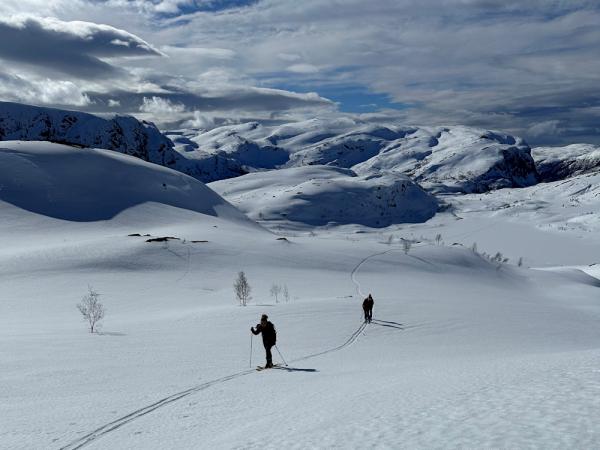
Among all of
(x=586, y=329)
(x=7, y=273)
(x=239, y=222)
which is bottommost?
(x=586, y=329)

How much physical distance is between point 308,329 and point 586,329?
21.9 m

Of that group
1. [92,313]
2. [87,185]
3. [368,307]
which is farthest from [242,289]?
[87,185]

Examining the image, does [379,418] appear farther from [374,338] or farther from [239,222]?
[239,222]

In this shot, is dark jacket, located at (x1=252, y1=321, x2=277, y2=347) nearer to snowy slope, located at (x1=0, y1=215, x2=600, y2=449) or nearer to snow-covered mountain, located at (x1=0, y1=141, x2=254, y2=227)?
snowy slope, located at (x1=0, y1=215, x2=600, y2=449)

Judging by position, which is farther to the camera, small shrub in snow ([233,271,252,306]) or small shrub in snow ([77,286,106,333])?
small shrub in snow ([233,271,252,306])

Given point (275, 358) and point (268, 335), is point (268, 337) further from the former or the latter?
point (275, 358)

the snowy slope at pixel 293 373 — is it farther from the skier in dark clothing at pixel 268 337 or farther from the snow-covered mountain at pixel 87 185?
the snow-covered mountain at pixel 87 185

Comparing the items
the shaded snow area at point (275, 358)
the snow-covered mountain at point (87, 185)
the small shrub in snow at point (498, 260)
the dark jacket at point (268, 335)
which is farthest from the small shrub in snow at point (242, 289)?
the snow-covered mountain at point (87, 185)

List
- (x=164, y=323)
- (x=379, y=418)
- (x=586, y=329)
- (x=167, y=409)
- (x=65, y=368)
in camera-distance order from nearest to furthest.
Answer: (x=379, y=418)
(x=167, y=409)
(x=65, y=368)
(x=164, y=323)
(x=586, y=329)

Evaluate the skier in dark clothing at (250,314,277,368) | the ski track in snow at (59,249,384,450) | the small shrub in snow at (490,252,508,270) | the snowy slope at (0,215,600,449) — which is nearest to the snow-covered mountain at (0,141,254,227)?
the snowy slope at (0,215,600,449)

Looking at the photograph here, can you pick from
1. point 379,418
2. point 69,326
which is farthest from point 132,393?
point 69,326

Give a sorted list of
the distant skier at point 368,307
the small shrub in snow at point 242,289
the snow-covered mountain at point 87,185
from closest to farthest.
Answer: the distant skier at point 368,307 → the small shrub in snow at point 242,289 → the snow-covered mountain at point 87,185

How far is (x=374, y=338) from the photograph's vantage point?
88.8 feet

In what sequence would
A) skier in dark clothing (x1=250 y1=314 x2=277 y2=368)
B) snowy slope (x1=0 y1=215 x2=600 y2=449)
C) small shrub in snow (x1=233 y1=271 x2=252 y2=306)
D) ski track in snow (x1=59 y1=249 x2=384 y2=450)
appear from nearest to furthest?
1. snowy slope (x1=0 y1=215 x2=600 y2=449)
2. ski track in snow (x1=59 y1=249 x2=384 y2=450)
3. skier in dark clothing (x1=250 y1=314 x2=277 y2=368)
4. small shrub in snow (x1=233 y1=271 x2=252 y2=306)
